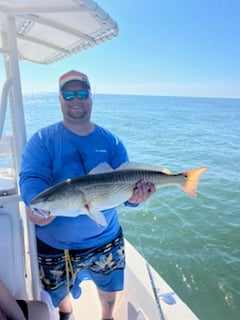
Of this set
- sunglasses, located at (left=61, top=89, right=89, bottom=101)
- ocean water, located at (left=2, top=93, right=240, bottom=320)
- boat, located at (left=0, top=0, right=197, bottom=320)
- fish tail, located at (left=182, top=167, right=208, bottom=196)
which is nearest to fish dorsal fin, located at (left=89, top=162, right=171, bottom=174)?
fish tail, located at (left=182, top=167, right=208, bottom=196)

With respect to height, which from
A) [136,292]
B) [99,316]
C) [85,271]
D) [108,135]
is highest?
[108,135]

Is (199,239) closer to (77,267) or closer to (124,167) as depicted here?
(77,267)

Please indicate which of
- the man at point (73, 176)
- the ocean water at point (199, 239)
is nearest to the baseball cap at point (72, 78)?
the man at point (73, 176)

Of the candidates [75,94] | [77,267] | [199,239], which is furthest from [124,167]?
[199,239]

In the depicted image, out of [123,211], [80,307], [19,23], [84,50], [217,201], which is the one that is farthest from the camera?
[217,201]

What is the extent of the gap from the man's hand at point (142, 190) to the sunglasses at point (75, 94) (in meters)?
0.64

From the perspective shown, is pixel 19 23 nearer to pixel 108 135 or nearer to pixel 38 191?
pixel 108 135

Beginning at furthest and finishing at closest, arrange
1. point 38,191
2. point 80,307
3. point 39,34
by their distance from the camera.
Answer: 1. point 80,307
2. point 39,34
3. point 38,191

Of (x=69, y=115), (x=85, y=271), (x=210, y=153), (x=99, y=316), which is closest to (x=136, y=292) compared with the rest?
(x=99, y=316)

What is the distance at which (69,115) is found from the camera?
82.4 inches

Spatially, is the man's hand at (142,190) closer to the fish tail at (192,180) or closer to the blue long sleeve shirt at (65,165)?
the fish tail at (192,180)

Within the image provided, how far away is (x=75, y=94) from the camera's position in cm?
204

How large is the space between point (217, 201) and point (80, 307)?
6372 millimetres

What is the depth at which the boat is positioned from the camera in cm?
202
